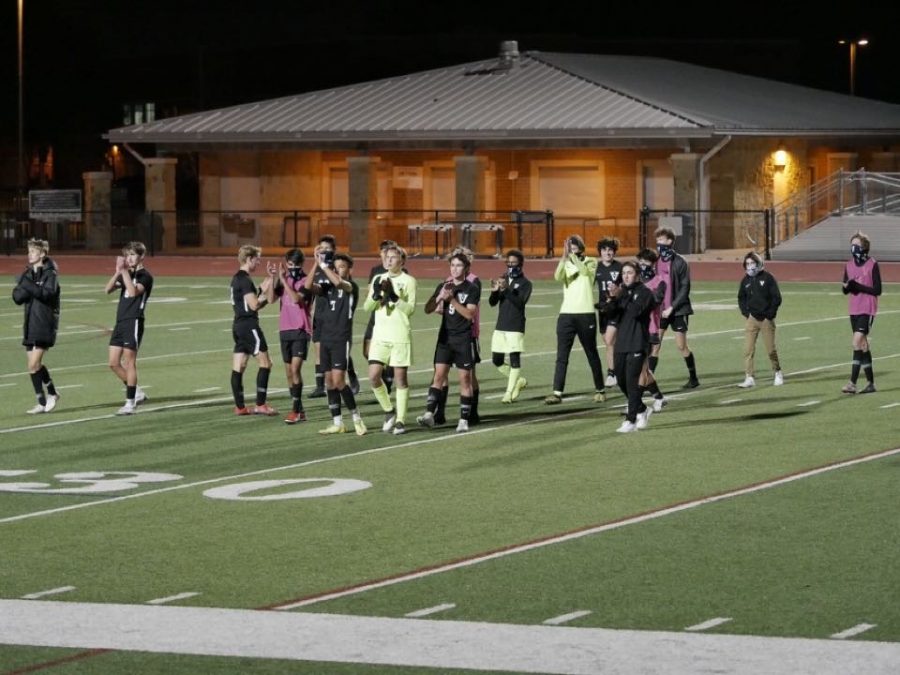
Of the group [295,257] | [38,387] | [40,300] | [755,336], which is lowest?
[38,387]

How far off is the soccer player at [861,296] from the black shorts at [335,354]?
5707mm

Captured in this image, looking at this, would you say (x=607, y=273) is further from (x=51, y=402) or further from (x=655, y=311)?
(x=51, y=402)

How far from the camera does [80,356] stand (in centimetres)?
2638

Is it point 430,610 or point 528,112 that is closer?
point 430,610

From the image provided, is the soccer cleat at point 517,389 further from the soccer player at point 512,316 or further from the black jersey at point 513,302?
the black jersey at point 513,302

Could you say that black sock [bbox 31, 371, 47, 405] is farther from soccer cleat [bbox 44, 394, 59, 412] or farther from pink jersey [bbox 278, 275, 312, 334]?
pink jersey [bbox 278, 275, 312, 334]

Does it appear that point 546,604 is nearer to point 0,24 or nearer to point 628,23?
point 0,24

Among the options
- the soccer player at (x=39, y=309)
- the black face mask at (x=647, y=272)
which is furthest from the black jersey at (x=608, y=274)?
the soccer player at (x=39, y=309)

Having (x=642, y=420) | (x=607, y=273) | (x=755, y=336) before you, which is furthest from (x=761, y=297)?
(x=642, y=420)

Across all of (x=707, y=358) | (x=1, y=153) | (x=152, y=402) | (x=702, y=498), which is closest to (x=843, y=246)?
(x=707, y=358)

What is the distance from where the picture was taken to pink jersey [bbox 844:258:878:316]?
2033cm

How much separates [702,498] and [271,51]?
6824 centimetres

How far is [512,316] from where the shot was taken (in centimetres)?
2050

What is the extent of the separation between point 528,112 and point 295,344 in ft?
121
